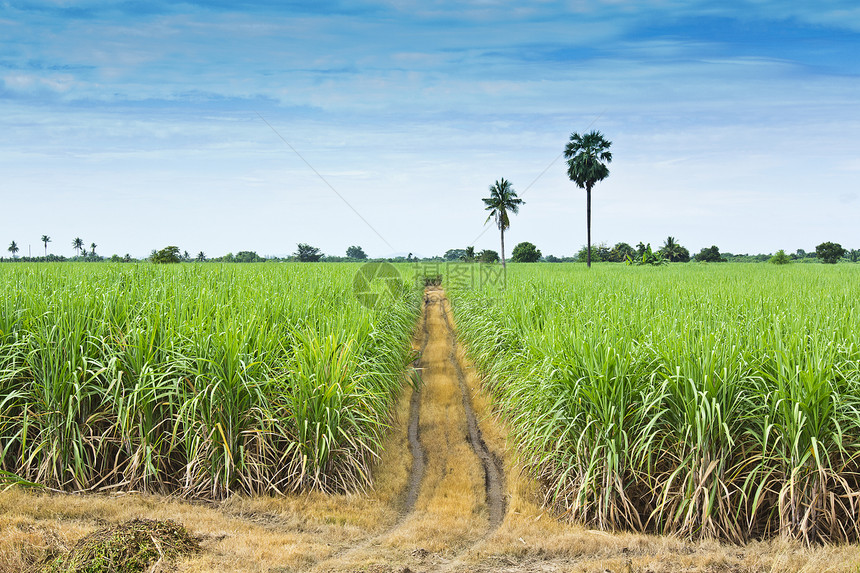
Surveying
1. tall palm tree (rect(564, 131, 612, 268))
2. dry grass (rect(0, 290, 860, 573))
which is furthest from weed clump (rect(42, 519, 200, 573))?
tall palm tree (rect(564, 131, 612, 268))

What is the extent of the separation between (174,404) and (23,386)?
5.36 feet

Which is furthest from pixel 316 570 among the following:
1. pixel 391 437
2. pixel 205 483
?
pixel 391 437

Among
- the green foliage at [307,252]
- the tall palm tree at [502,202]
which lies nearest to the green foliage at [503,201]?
the tall palm tree at [502,202]

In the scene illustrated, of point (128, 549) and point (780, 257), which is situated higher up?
point (780, 257)

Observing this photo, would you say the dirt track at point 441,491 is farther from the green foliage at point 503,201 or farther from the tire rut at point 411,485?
the green foliage at point 503,201

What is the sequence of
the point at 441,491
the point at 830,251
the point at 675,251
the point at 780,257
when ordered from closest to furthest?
the point at 441,491
the point at 780,257
the point at 830,251
the point at 675,251

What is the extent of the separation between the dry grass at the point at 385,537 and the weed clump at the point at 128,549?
Result: 16cm

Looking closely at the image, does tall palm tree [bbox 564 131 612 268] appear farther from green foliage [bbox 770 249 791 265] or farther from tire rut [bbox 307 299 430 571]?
tire rut [bbox 307 299 430 571]

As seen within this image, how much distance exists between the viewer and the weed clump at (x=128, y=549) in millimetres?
3443

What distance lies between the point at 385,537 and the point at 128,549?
6.84 ft

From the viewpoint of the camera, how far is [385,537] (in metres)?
4.57

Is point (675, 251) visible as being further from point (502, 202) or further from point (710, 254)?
point (502, 202)

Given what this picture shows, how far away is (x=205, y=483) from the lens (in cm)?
495

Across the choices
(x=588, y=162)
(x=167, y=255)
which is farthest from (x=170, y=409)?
(x=588, y=162)
